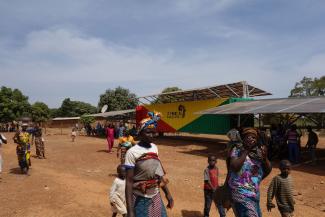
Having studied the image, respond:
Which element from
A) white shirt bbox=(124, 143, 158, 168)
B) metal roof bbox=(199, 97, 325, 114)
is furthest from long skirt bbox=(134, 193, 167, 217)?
metal roof bbox=(199, 97, 325, 114)

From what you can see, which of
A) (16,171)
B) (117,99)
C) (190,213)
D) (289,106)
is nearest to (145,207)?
(190,213)

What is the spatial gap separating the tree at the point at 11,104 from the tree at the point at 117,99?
13.2 meters

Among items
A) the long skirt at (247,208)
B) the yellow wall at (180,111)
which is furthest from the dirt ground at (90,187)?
the yellow wall at (180,111)

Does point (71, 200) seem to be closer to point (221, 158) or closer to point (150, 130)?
point (150, 130)

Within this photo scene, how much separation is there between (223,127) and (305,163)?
6.60m

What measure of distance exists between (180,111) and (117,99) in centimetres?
3555

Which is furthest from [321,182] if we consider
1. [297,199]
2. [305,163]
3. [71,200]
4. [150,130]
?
[150,130]

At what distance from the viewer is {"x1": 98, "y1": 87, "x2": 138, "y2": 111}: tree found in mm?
59000

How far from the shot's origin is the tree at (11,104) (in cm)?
4769

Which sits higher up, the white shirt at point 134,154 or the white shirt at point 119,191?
the white shirt at point 134,154

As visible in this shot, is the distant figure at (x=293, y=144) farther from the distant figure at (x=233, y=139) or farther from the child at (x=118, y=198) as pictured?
the child at (x=118, y=198)

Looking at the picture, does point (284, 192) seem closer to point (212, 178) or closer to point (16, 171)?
point (212, 178)

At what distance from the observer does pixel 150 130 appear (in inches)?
153

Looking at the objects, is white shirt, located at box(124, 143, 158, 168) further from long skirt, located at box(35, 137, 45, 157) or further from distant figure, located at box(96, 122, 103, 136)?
distant figure, located at box(96, 122, 103, 136)
